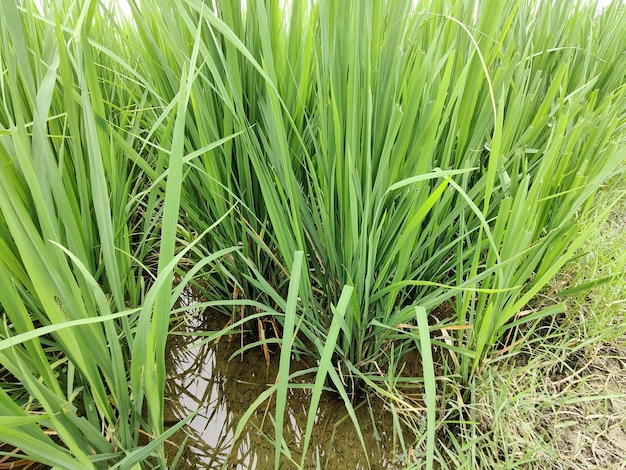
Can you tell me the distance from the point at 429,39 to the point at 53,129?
71cm

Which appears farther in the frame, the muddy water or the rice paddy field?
the muddy water

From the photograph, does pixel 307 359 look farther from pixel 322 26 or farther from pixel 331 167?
pixel 322 26

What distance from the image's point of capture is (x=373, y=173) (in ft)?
2.00

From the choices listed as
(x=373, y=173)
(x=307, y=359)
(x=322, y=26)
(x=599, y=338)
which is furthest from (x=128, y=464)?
(x=599, y=338)

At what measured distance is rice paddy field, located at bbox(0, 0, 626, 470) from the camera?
1.48 ft

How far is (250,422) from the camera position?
2.12 ft

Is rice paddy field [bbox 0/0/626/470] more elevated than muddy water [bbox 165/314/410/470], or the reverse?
rice paddy field [bbox 0/0/626/470]

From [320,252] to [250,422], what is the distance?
0.31 m

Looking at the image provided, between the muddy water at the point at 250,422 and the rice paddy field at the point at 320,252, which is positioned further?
the muddy water at the point at 250,422

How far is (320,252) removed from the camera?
0.68 metres

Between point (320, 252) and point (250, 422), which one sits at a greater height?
point (320, 252)

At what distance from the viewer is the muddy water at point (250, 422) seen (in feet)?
1.98

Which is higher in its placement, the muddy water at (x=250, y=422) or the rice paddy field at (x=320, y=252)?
the rice paddy field at (x=320, y=252)

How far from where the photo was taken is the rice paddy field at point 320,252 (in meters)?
Answer: 0.45
